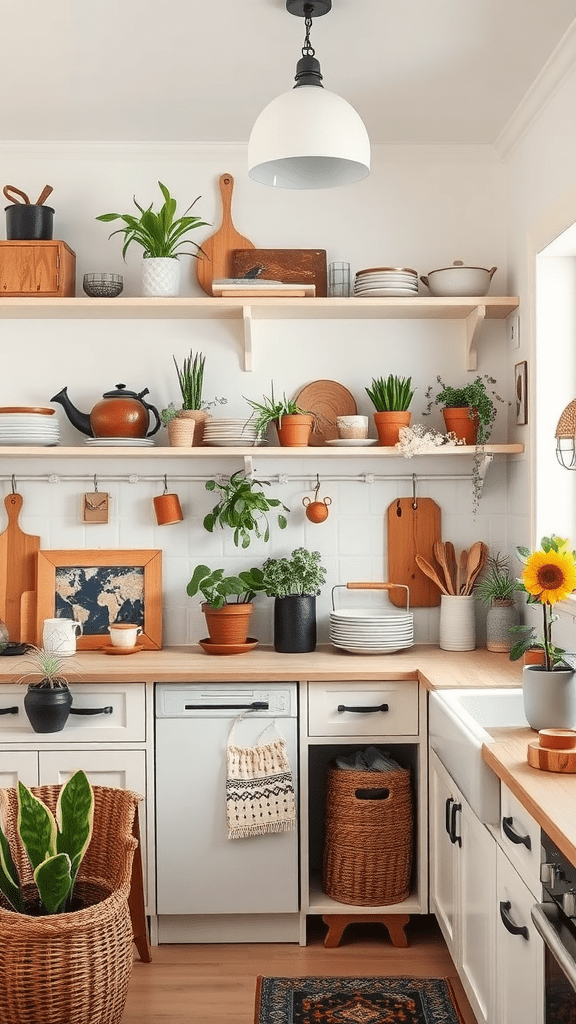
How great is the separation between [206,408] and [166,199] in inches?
29.9

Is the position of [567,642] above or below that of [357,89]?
below

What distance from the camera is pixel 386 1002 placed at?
9.44 ft

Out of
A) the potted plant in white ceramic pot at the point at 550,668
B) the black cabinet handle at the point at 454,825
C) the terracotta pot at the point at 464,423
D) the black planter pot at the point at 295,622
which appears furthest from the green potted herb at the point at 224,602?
the potted plant in white ceramic pot at the point at 550,668

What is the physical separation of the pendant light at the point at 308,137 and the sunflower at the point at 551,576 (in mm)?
1061

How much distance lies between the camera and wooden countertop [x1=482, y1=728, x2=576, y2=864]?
1.73 meters

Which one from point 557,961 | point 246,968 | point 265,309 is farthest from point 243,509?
point 557,961

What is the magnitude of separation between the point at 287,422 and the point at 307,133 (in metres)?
1.33

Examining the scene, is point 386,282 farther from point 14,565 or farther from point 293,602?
point 14,565

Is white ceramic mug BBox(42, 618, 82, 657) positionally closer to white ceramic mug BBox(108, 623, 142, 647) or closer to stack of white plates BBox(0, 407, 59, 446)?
white ceramic mug BBox(108, 623, 142, 647)

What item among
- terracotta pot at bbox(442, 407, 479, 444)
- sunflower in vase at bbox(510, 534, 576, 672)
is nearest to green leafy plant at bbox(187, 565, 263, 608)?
terracotta pot at bbox(442, 407, 479, 444)

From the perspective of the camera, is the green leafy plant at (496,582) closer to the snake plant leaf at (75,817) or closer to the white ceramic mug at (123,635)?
the white ceramic mug at (123,635)

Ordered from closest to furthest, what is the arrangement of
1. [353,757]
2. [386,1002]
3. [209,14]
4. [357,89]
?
1. [209,14]
2. [386,1002]
3. [357,89]
4. [353,757]

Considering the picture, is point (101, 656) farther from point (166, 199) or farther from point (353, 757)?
point (166, 199)

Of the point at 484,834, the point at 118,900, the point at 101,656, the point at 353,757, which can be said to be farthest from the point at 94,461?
the point at 484,834
